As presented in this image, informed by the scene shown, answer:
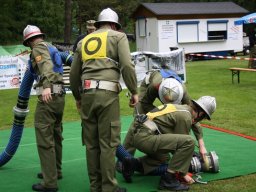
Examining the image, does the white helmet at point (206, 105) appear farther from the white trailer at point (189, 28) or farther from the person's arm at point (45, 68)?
the white trailer at point (189, 28)

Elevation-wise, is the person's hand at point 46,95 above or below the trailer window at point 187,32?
below

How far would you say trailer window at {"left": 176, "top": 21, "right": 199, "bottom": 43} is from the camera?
28.0m

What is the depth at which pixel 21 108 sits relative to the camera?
5.97m

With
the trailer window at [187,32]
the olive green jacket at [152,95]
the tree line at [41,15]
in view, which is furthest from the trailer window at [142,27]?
the olive green jacket at [152,95]

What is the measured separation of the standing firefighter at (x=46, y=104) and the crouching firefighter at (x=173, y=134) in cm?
96

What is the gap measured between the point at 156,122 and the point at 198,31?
2406 centimetres

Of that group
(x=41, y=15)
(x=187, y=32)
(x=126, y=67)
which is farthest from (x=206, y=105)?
(x=41, y=15)

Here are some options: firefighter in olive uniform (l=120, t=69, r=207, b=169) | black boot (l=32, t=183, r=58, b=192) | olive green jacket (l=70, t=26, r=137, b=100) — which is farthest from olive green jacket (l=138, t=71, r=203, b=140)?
black boot (l=32, t=183, r=58, b=192)

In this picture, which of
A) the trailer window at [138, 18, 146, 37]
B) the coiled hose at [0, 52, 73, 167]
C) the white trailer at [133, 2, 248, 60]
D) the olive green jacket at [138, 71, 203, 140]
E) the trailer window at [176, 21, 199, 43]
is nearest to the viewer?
the coiled hose at [0, 52, 73, 167]

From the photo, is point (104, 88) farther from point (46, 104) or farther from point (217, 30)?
point (217, 30)

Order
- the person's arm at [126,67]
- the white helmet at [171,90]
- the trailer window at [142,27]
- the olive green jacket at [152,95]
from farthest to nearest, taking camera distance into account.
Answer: the trailer window at [142,27]
the olive green jacket at [152,95]
the white helmet at [171,90]
the person's arm at [126,67]

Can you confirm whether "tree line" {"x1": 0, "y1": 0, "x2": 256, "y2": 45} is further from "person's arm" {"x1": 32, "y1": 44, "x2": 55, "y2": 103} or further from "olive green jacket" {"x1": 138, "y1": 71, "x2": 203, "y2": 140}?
"person's arm" {"x1": 32, "y1": 44, "x2": 55, "y2": 103}

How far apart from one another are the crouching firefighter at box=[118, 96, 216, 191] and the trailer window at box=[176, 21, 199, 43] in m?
Answer: 22.9

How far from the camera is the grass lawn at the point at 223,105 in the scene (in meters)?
5.61
